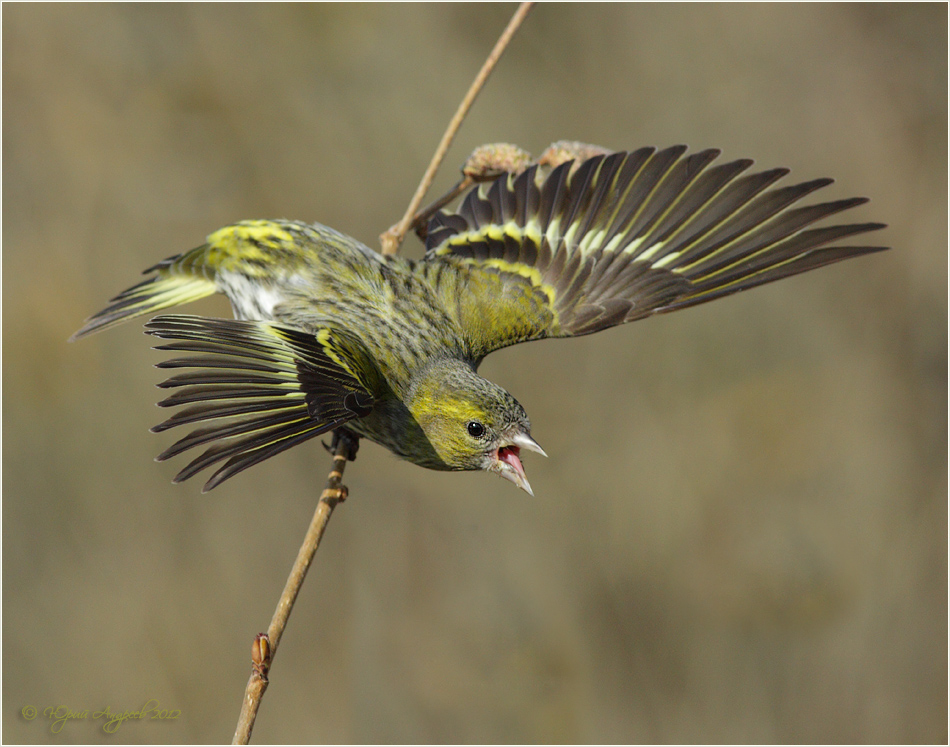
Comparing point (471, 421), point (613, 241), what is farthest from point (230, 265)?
point (613, 241)

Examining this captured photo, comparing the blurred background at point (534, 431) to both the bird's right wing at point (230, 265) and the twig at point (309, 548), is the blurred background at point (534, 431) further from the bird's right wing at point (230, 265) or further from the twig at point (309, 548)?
the twig at point (309, 548)

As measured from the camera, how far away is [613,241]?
4262 millimetres

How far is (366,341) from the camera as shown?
3.60m

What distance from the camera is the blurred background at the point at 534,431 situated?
653cm

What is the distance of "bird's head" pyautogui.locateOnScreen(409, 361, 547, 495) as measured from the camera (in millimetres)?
3375

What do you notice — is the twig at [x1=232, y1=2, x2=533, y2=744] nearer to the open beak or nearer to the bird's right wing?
the bird's right wing

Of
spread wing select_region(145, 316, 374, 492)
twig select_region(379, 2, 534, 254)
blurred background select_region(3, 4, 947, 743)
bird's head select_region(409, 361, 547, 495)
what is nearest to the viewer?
spread wing select_region(145, 316, 374, 492)

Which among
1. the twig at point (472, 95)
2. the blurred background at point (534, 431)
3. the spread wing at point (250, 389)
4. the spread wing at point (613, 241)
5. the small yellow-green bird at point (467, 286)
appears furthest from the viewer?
the blurred background at point (534, 431)

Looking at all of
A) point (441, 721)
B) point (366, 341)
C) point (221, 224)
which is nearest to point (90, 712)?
point (441, 721)

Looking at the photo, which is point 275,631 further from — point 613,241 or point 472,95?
point 613,241

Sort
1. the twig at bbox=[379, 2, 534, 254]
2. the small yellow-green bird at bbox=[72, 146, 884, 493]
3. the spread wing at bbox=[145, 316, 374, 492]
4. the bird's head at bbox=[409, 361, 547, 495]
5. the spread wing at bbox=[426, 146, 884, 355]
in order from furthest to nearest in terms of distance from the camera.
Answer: the spread wing at bbox=[426, 146, 884, 355], the twig at bbox=[379, 2, 534, 254], the bird's head at bbox=[409, 361, 547, 495], the small yellow-green bird at bbox=[72, 146, 884, 493], the spread wing at bbox=[145, 316, 374, 492]

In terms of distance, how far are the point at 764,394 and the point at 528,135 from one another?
286 centimetres

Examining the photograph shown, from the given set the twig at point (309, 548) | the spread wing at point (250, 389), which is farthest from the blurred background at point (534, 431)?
the spread wing at point (250, 389)

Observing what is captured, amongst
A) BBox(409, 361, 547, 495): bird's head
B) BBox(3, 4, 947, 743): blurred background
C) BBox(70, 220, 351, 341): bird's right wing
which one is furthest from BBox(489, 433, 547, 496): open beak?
BBox(3, 4, 947, 743): blurred background
